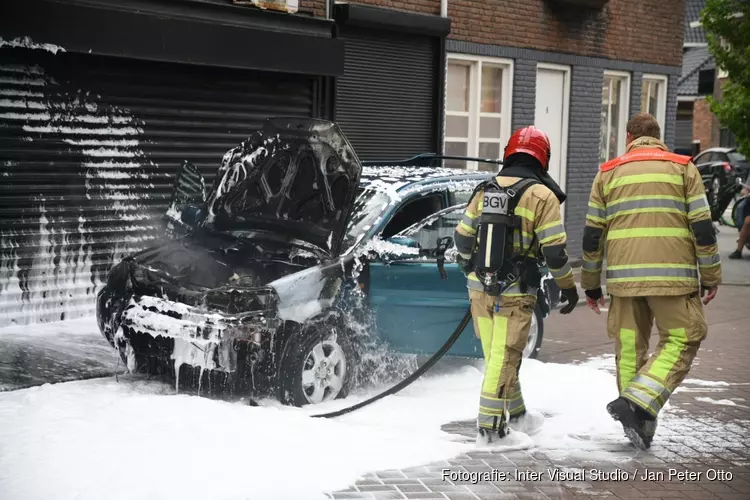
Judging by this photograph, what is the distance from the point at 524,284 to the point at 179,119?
573cm

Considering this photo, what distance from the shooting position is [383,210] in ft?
24.7

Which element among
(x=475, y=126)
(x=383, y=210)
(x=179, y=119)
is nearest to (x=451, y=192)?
(x=383, y=210)

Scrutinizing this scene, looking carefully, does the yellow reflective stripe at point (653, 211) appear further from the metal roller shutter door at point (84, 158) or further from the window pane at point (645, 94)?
the window pane at point (645, 94)

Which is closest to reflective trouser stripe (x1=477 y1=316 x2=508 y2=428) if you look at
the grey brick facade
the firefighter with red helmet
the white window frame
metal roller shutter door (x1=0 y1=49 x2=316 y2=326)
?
the firefighter with red helmet

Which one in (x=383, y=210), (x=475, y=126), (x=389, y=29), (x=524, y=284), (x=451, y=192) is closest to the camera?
(x=524, y=284)

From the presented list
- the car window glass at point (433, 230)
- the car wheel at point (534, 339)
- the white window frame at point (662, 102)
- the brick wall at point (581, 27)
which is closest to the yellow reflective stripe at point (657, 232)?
the car window glass at point (433, 230)

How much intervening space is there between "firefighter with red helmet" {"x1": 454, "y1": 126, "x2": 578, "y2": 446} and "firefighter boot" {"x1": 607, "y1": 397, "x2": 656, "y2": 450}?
0.57 m

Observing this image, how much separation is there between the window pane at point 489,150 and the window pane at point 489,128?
107mm

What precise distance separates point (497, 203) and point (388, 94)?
771 cm

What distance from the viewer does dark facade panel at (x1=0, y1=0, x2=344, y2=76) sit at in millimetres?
9086

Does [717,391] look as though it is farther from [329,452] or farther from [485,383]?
[329,452]

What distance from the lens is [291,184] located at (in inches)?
294

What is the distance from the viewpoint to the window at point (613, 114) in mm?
17891

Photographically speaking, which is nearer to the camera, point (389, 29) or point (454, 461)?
point (454, 461)
